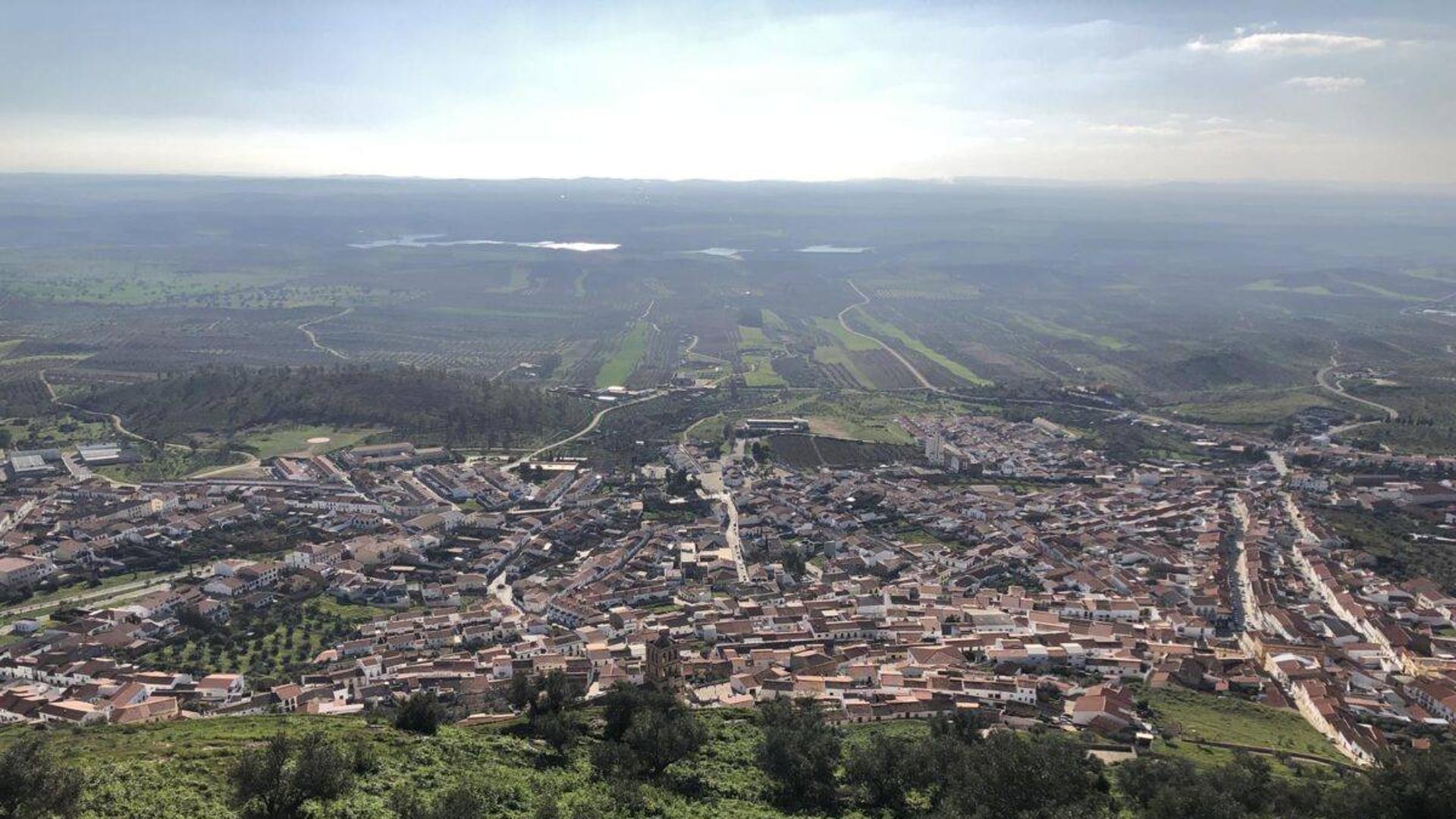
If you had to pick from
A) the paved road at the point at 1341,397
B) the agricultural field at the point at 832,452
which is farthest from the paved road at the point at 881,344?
the paved road at the point at 1341,397

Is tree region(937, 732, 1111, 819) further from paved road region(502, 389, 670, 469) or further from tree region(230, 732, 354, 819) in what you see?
paved road region(502, 389, 670, 469)

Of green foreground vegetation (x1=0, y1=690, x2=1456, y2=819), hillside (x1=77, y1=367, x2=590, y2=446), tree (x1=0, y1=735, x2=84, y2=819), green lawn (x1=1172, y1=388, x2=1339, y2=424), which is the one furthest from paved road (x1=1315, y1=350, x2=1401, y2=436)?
tree (x1=0, y1=735, x2=84, y2=819)

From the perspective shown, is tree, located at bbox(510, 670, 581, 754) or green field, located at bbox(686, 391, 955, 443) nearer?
tree, located at bbox(510, 670, 581, 754)

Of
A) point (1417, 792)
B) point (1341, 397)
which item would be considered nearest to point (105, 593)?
point (1417, 792)

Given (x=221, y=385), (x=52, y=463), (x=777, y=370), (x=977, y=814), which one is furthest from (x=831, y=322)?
(x=977, y=814)

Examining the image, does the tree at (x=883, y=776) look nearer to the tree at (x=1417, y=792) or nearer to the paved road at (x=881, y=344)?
the tree at (x=1417, y=792)

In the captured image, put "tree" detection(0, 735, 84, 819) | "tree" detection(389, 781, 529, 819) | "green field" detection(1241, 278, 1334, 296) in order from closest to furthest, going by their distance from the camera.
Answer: "tree" detection(0, 735, 84, 819), "tree" detection(389, 781, 529, 819), "green field" detection(1241, 278, 1334, 296)

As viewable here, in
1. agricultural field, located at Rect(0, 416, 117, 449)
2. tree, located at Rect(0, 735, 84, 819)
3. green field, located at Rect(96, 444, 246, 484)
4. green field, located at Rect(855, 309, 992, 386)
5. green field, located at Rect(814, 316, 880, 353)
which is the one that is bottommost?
green field, located at Rect(855, 309, 992, 386)

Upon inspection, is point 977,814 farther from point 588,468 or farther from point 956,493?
point 588,468
